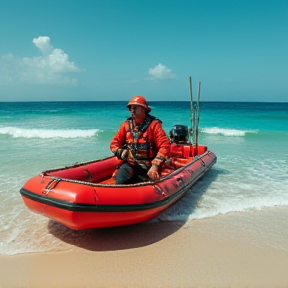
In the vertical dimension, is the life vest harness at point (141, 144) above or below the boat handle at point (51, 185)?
above

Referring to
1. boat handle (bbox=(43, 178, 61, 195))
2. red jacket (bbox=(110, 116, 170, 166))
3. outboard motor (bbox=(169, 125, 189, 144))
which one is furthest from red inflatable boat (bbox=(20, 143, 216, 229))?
outboard motor (bbox=(169, 125, 189, 144))

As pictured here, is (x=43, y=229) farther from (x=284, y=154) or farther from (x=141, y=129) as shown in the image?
(x=284, y=154)

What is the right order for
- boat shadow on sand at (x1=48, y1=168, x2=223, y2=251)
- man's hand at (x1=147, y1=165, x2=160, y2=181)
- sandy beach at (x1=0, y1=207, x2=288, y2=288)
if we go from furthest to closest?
man's hand at (x1=147, y1=165, x2=160, y2=181) < boat shadow on sand at (x1=48, y1=168, x2=223, y2=251) < sandy beach at (x1=0, y1=207, x2=288, y2=288)

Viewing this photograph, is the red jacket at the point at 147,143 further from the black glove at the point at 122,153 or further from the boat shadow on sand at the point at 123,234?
the boat shadow on sand at the point at 123,234

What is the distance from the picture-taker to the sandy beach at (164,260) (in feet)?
9.47

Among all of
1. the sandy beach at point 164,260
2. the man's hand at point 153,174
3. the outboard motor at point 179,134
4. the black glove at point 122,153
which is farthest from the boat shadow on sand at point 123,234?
the outboard motor at point 179,134

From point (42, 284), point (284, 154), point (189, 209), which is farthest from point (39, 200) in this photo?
point (284, 154)

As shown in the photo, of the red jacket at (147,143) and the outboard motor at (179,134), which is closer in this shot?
the red jacket at (147,143)

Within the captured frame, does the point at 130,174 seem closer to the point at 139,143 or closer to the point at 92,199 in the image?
the point at 139,143

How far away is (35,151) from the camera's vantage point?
9.58 m

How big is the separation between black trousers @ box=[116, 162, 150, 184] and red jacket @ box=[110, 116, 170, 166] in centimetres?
12

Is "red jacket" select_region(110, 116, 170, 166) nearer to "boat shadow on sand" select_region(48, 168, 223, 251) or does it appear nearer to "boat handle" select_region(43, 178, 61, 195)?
"boat shadow on sand" select_region(48, 168, 223, 251)

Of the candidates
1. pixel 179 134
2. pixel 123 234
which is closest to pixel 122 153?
pixel 123 234

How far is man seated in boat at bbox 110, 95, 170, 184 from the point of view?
14.0ft
